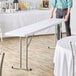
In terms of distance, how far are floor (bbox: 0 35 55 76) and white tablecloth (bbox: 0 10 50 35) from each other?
1.23 feet

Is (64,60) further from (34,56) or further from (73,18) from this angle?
(73,18)

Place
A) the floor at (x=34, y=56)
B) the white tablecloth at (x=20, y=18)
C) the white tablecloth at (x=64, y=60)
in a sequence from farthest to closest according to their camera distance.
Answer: the white tablecloth at (x=20, y=18) < the floor at (x=34, y=56) < the white tablecloth at (x=64, y=60)

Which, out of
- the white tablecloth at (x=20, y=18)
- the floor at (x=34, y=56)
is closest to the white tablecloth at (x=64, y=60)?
the floor at (x=34, y=56)

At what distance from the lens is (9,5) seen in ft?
21.1

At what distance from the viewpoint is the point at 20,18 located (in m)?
6.21

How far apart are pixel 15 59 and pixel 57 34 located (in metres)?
1.05

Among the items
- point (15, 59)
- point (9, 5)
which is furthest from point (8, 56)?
point (9, 5)

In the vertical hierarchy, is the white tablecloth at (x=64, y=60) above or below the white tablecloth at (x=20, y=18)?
below

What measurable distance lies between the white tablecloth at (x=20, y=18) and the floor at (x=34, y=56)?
375 mm

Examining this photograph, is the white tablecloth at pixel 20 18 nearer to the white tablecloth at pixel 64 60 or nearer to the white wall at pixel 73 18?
the white wall at pixel 73 18

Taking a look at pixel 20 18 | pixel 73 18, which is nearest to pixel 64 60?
pixel 20 18

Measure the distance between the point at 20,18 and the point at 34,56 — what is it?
169 centimetres

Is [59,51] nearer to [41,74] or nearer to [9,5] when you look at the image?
[41,74]

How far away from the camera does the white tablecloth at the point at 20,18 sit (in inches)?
237
